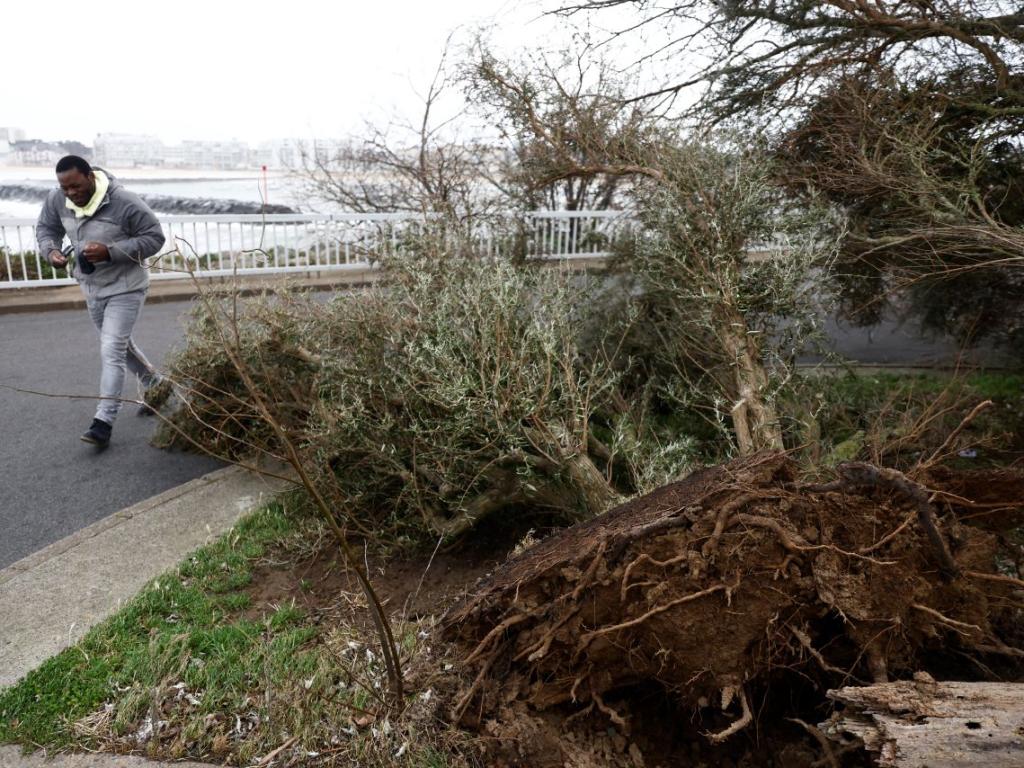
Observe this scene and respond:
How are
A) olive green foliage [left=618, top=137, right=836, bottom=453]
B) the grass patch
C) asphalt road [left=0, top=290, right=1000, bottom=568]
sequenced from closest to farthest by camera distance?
1. the grass patch
2. olive green foliage [left=618, top=137, right=836, bottom=453]
3. asphalt road [left=0, top=290, right=1000, bottom=568]

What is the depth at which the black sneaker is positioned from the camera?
5828mm

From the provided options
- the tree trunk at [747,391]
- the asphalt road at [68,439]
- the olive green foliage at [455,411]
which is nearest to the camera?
the olive green foliage at [455,411]

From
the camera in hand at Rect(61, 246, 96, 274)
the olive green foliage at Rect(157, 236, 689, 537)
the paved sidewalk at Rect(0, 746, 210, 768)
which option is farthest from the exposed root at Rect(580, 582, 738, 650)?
the camera in hand at Rect(61, 246, 96, 274)

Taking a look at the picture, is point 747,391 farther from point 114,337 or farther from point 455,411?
point 114,337

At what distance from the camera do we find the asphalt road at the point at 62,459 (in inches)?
187

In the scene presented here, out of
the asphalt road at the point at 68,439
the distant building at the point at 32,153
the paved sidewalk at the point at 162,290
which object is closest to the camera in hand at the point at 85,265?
the asphalt road at the point at 68,439

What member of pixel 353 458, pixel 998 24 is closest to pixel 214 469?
pixel 353 458

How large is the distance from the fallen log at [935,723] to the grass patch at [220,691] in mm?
1333

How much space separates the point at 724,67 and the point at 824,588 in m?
6.18

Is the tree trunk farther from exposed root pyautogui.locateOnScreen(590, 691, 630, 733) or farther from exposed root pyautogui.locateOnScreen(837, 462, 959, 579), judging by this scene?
exposed root pyautogui.locateOnScreen(590, 691, 630, 733)

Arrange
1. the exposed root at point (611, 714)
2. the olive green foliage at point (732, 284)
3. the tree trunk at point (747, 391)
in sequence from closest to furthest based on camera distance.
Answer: the exposed root at point (611, 714) → the tree trunk at point (747, 391) → the olive green foliage at point (732, 284)

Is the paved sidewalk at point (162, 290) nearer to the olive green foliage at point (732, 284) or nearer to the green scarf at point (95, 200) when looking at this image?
the green scarf at point (95, 200)

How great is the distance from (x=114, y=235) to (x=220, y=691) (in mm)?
4095

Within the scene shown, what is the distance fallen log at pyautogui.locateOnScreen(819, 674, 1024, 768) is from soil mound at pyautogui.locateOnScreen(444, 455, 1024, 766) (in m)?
0.20
